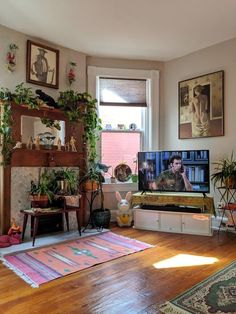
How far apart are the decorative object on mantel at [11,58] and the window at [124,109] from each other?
1219 millimetres

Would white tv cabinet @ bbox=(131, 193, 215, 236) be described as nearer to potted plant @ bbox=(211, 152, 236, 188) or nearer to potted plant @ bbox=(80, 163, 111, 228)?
potted plant @ bbox=(211, 152, 236, 188)

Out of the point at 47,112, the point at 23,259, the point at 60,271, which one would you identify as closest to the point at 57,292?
the point at 60,271

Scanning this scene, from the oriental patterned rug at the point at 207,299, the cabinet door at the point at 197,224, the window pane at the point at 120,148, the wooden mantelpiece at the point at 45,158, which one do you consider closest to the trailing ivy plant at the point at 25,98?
the wooden mantelpiece at the point at 45,158

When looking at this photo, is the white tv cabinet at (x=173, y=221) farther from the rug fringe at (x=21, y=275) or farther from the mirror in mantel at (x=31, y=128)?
the rug fringe at (x=21, y=275)

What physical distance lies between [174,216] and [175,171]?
2.13 feet

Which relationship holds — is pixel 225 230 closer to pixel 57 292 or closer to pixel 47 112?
pixel 57 292

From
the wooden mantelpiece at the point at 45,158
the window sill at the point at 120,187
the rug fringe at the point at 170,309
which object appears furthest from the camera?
the window sill at the point at 120,187

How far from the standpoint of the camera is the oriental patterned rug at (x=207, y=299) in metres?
1.89

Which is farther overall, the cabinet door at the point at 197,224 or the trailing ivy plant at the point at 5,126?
the cabinet door at the point at 197,224

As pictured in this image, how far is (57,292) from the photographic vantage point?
2.15 meters

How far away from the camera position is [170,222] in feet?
13.0

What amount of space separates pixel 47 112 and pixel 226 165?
8.44ft

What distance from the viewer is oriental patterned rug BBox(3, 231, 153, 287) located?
2506 millimetres

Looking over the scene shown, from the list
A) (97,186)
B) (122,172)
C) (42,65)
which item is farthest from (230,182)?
(42,65)
